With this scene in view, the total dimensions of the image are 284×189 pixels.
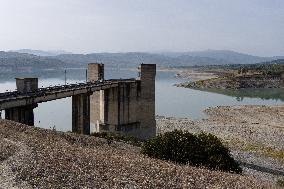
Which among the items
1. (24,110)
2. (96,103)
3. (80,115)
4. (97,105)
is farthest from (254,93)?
(24,110)

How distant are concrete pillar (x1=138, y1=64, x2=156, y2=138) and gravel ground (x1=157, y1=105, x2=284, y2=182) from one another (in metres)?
9.62

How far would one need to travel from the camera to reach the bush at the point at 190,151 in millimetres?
21562

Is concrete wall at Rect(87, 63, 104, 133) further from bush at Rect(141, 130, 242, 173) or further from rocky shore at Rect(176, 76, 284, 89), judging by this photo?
rocky shore at Rect(176, 76, 284, 89)

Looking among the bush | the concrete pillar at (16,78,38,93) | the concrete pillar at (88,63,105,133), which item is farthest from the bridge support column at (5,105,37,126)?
the concrete pillar at (88,63,105,133)

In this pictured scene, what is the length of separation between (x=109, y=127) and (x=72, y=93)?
982 centimetres

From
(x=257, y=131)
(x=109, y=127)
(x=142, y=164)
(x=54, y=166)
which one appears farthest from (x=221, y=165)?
(x=257, y=131)

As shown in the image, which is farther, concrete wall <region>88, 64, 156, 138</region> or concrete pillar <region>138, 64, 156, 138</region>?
concrete pillar <region>138, 64, 156, 138</region>

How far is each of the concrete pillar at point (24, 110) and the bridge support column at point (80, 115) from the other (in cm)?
872

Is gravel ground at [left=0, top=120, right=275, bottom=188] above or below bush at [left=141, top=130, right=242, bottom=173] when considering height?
above

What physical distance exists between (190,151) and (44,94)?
55.3 ft

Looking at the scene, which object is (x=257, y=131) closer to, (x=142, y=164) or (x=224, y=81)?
(x=142, y=164)

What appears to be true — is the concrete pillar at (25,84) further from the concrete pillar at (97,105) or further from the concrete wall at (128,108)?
the concrete pillar at (97,105)

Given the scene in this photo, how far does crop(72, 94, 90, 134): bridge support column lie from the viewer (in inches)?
1703

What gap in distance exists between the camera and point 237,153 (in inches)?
1761
